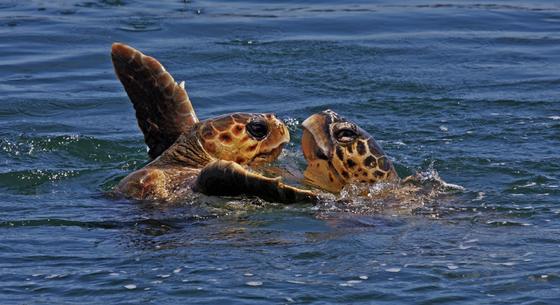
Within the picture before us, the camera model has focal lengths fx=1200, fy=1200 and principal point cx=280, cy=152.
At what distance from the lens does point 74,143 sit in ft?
33.2

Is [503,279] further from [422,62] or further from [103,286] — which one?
[422,62]

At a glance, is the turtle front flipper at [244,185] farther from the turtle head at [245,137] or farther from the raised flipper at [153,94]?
the raised flipper at [153,94]

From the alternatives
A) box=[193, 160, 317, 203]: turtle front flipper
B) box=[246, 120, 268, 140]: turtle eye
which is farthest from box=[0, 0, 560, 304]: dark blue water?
box=[246, 120, 268, 140]: turtle eye

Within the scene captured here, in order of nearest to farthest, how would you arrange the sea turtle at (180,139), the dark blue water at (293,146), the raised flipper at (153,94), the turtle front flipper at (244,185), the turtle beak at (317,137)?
the dark blue water at (293,146) → the turtle front flipper at (244,185) → the turtle beak at (317,137) → the sea turtle at (180,139) → the raised flipper at (153,94)

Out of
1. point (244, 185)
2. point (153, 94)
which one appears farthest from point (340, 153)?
point (153, 94)

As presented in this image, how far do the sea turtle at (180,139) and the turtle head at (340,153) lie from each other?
484 mm

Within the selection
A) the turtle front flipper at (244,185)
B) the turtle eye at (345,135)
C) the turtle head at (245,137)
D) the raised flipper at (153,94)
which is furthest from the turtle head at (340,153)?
the raised flipper at (153,94)

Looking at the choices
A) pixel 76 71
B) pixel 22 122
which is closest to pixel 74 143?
pixel 22 122

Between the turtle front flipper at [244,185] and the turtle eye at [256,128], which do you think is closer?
the turtle front flipper at [244,185]

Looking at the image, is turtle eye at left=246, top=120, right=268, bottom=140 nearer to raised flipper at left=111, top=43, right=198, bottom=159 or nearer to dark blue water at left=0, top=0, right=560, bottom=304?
raised flipper at left=111, top=43, right=198, bottom=159

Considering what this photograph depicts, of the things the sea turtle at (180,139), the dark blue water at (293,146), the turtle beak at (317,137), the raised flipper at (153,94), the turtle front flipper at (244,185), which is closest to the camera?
the dark blue water at (293,146)

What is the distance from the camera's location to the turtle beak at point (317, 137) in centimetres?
803

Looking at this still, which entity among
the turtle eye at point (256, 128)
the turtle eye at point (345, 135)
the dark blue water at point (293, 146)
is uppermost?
the turtle eye at point (345, 135)

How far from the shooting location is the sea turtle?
8.13 m
